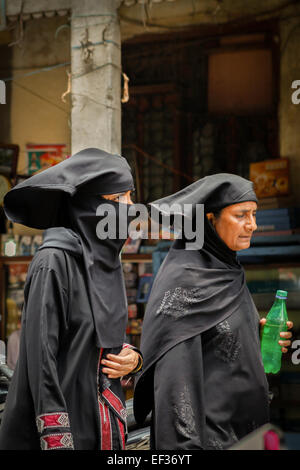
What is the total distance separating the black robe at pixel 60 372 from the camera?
1.81 m

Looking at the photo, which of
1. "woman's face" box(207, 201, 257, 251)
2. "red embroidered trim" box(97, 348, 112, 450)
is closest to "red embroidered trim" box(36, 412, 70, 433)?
"red embroidered trim" box(97, 348, 112, 450)

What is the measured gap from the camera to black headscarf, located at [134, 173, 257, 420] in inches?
93.0

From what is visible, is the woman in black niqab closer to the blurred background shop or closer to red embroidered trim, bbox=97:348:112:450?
red embroidered trim, bbox=97:348:112:450

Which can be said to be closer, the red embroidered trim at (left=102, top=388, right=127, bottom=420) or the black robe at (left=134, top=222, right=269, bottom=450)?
the red embroidered trim at (left=102, top=388, right=127, bottom=420)

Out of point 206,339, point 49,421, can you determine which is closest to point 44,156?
point 206,339

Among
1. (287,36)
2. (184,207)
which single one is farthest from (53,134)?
(184,207)

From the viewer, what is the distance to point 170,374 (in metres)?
2.24

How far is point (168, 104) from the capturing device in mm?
7184

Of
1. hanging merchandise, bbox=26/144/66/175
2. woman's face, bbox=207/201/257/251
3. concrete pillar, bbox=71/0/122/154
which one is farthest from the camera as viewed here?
hanging merchandise, bbox=26/144/66/175

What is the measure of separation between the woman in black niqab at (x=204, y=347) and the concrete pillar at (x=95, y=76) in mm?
3047

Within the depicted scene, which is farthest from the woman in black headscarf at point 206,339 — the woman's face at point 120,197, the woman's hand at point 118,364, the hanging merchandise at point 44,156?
the hanging merchandise at point 44,156
